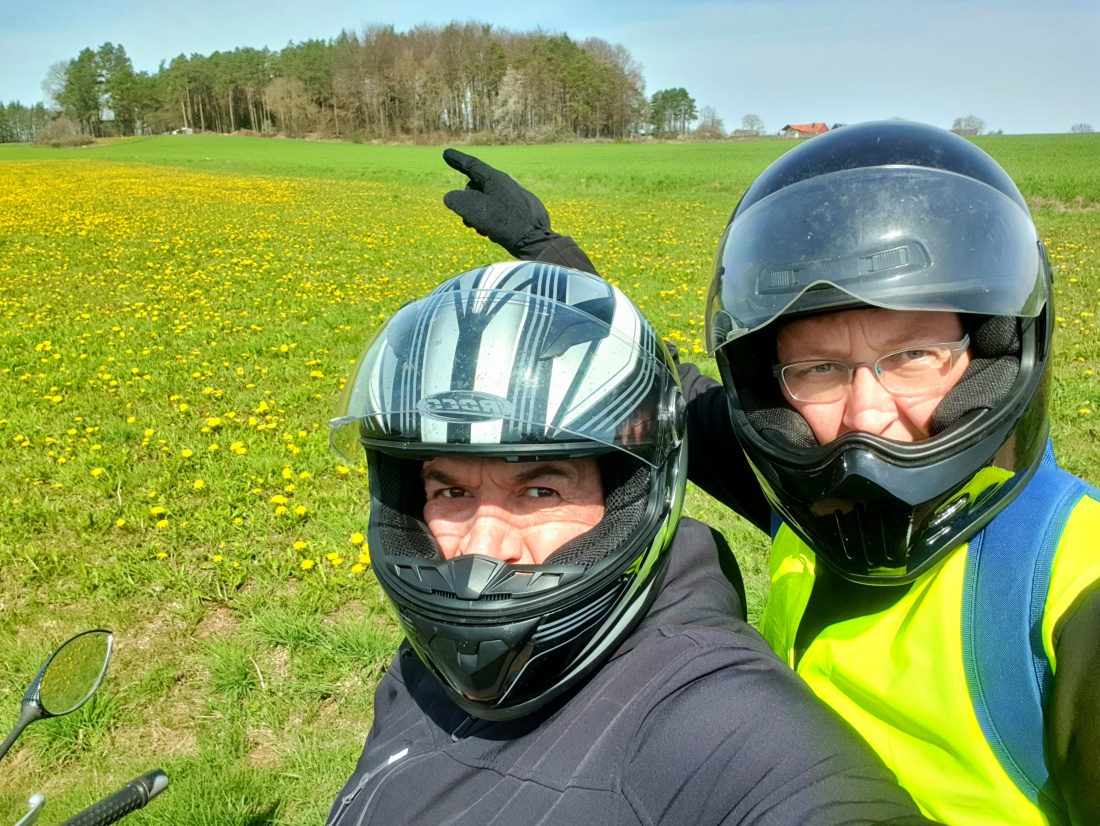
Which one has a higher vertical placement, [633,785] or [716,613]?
[716,613]

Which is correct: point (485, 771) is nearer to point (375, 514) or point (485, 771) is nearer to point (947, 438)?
point (375, 514)

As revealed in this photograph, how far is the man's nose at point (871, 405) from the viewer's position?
63.8 inches

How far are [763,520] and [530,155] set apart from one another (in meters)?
49.6

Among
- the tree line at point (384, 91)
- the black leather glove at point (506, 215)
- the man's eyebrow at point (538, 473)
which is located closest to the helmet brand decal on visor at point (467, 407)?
the man's eyebrow at point (538, 473)

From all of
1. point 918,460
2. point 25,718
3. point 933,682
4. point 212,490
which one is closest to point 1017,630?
point 933,682

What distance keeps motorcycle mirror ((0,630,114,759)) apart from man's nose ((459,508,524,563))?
74 centimetres

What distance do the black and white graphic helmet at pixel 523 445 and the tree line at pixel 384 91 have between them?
80574 millimetres

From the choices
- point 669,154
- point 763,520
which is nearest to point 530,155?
point 669,154

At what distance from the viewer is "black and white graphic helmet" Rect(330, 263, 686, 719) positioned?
151 centimetres

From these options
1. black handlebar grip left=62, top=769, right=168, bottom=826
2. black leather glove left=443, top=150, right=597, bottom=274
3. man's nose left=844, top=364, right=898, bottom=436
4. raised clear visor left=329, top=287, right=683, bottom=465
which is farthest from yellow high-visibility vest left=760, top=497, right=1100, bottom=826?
black leather glove left=443, top=150, right=597, bottom=274

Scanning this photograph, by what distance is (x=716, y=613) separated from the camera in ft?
5.18

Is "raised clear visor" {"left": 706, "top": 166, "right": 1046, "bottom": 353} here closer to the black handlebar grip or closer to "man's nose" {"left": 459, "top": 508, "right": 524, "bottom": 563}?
"man's nose" {"left": 459, "top": 508, "right": 524, "bottom": 563}

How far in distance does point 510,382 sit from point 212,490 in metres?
4.04

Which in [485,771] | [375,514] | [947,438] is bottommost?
[485,771]
